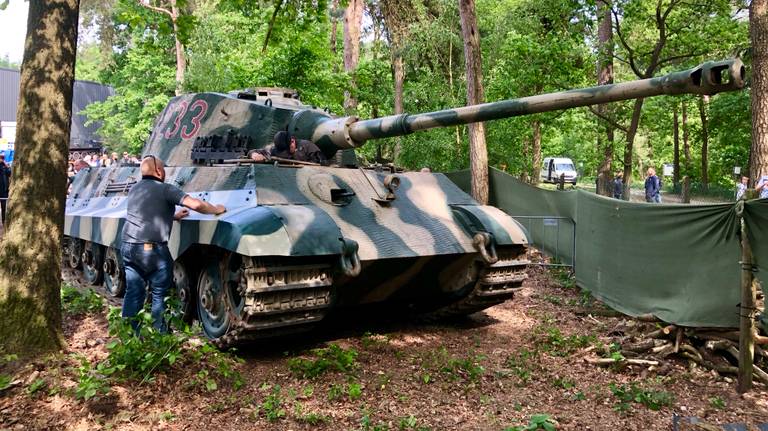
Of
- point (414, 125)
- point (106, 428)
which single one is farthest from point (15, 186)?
point (414, 125)

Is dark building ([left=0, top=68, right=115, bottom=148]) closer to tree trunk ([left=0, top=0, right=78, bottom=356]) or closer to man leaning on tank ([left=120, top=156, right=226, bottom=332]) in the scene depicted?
man leaning on tank ([left=120, top=156, right=226, bottom=332])

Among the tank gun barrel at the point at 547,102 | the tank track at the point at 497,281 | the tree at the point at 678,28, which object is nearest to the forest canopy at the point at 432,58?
the tree at the point at 678,28

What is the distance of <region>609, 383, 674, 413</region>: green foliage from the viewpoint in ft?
16.9

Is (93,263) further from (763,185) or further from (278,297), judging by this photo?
(763,185)

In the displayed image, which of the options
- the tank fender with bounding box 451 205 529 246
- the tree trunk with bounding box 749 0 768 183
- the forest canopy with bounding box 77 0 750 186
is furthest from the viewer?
the forest canopy with bounding box 77 0 750 186

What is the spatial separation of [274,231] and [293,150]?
6.54 feet

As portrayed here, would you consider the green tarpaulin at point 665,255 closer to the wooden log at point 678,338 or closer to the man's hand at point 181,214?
the wooden log at point 678,338

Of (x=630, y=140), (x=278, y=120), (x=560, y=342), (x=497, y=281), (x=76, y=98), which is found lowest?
(x=560, y=342)

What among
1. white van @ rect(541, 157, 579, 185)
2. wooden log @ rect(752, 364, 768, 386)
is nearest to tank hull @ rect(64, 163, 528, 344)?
wooden log @ rect(752, 364, 768, 386)

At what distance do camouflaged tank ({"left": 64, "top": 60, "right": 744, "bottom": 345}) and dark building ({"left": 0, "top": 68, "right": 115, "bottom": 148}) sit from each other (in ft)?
88.7

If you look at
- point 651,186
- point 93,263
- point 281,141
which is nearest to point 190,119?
point 281,141

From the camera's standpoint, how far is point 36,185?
16.0 feet

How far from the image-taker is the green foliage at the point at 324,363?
5770 mm

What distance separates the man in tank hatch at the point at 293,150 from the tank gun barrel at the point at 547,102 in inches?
6.9
